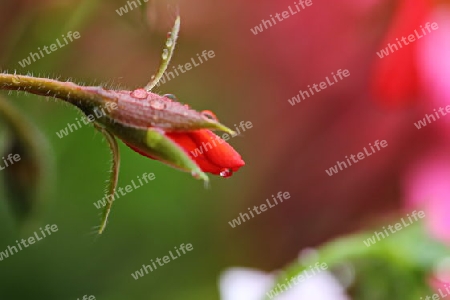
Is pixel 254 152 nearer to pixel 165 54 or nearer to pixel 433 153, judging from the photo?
pixel 433 153

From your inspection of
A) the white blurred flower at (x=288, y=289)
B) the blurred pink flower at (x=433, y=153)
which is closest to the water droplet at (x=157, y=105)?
the white blurred flower at (x=288, y=289)

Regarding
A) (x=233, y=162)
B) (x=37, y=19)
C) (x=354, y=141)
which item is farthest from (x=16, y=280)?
(x=233, y=162)

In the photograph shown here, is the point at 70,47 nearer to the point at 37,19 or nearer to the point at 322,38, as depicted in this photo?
the point at 37,19

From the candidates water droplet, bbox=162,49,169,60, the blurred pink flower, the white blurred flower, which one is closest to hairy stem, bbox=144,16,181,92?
water droplet, bbox=162,49,169,60

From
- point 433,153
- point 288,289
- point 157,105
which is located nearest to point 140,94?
point 157,105

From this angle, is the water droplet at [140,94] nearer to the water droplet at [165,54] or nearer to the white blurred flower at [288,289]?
the water droplet at [165,54]

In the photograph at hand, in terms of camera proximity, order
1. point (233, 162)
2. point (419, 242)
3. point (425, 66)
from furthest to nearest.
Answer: point (425, 66)
point (419, 242)
point (233, 162)

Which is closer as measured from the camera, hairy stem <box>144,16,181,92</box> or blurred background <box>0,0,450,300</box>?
hairy stem <box>144,16,181,92</box>

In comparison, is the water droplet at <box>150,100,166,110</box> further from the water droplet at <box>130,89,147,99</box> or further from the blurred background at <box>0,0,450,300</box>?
the blurred background at <box>0,0,450,300</box>
